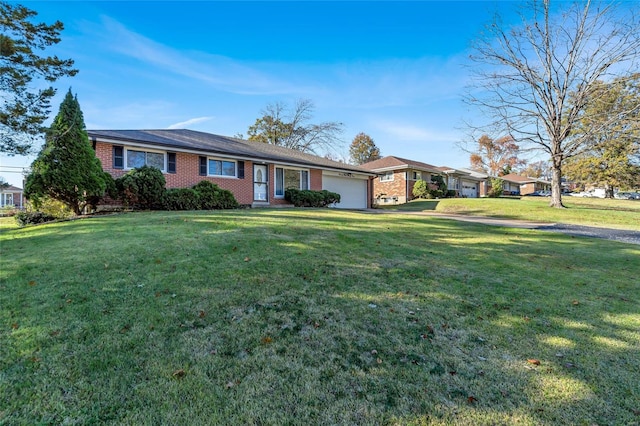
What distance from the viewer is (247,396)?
7.17 ft

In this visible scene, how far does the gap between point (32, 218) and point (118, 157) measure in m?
3.80

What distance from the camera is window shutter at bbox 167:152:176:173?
13992 millimetres

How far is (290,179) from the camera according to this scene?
18.8 metres

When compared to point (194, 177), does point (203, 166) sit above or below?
above

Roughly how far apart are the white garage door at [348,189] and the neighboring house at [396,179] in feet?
23.1

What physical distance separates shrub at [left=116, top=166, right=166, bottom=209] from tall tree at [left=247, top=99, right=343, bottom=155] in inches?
1011

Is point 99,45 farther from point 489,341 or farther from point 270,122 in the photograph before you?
point 270,122

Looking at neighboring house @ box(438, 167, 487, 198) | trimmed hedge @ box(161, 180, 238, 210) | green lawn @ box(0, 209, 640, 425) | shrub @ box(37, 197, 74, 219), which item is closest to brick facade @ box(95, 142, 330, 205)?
trimmed hedge @ box(161, 180, 238, 210)

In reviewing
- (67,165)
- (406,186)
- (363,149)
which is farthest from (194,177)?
(363,149)

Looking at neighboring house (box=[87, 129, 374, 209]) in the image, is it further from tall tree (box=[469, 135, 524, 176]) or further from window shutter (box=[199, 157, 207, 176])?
tall tree (box=[469, 135, 524, 176])

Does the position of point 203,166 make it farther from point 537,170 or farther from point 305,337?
point 537,170

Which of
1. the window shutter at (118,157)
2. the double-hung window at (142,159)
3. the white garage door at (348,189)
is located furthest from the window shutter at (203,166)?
the white garage door at (348,189)

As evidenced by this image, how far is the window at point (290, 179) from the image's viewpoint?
18.1 m

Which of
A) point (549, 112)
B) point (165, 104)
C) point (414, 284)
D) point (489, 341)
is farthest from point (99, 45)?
point (549, 112)
